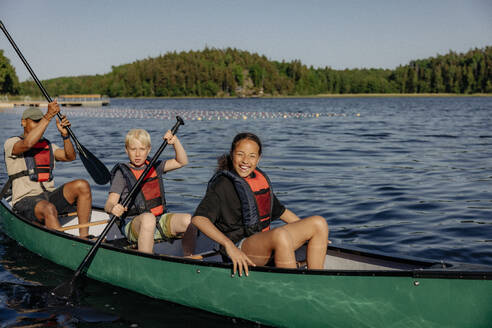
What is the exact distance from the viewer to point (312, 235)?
3.50 metres

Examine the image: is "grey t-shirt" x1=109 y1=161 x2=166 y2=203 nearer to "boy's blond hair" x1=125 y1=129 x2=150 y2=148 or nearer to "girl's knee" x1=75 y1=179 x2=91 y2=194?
"boy's blond hair" x1=125 y1=129 x2=150 y2=148

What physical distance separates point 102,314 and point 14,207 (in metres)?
2.02

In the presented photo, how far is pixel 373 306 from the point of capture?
125 inches

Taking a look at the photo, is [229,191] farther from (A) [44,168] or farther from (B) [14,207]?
(B) [14,207]

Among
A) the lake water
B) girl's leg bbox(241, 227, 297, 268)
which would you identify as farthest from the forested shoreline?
girl's leg bbox(241, 227, 297, 268)

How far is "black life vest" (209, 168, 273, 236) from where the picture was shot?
364 cm

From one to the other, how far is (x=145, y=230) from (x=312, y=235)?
5.12 feet

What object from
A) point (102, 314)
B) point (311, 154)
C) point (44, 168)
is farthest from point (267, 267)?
point (311, 154)

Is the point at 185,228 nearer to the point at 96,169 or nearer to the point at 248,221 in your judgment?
the point at 248,221

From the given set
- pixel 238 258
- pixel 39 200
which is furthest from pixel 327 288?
pixel 39 200

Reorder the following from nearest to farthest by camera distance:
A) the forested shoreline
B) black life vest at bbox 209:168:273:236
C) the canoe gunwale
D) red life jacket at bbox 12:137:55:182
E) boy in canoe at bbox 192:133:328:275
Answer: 1. the canoe gunwale
2. boy in canoe at bbox 192:133:328:275
3. black life vest at bbox 209:168:273:236
4. red life jacket at bbox 12:137:55:182
5. the forested shoreline

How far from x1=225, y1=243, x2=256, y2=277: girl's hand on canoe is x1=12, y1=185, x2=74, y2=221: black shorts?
249cm

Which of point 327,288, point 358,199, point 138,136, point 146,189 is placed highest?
point 138,136

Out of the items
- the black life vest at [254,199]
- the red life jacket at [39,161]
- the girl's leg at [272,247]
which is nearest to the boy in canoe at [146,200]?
the black life vest at [254,199]
